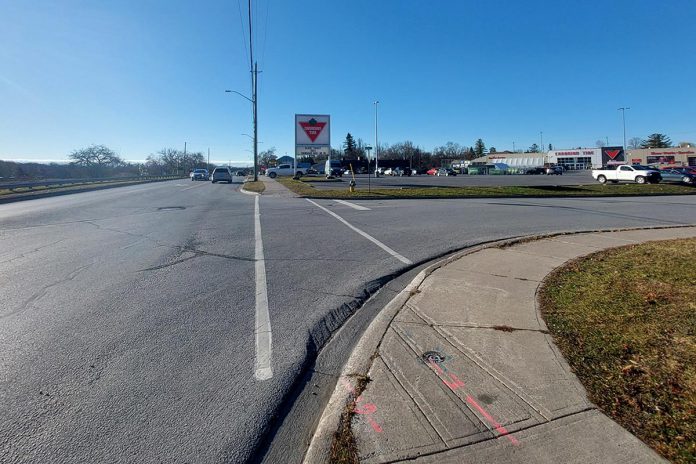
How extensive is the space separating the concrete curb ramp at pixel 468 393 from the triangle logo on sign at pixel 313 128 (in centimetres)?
3497

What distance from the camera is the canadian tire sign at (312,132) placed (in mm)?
38125

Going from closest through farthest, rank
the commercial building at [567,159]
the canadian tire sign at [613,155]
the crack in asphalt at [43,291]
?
the crack in asphalt at [43,291] < the canadian tire sign at [613,155] < the commercial building at [567,159]

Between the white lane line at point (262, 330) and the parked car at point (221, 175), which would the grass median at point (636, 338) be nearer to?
the white lane line at point (262, 330)

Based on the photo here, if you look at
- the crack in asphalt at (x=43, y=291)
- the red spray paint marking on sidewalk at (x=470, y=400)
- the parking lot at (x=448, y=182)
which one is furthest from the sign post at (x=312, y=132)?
the red spray paint marking on sidewalk at (x=470, y=400)

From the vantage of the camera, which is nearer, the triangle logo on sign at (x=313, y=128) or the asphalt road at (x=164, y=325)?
the asphalt road at (x=164, y=325)

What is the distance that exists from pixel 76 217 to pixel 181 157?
124 metres

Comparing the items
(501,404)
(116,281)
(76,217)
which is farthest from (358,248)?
(76,217)

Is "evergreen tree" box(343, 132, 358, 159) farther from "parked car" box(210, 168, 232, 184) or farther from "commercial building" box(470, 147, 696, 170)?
"parked car" box(210, 168, 232, 184)

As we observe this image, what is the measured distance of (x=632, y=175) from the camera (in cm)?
3375

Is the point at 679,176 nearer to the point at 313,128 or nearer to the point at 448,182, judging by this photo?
the point at 448,182

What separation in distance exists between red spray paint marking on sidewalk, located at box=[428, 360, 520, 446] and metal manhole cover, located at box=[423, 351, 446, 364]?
38 mm

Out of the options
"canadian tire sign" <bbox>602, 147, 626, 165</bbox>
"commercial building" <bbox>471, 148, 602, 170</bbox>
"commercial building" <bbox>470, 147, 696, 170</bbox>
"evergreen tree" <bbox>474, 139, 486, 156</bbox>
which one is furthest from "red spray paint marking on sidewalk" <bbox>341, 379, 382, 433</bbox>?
"evergreen tree" <bbox>474, 139, 486, 156</bbox>

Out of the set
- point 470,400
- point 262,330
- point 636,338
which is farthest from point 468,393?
point 262,330

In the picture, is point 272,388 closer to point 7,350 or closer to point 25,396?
point 25,396
